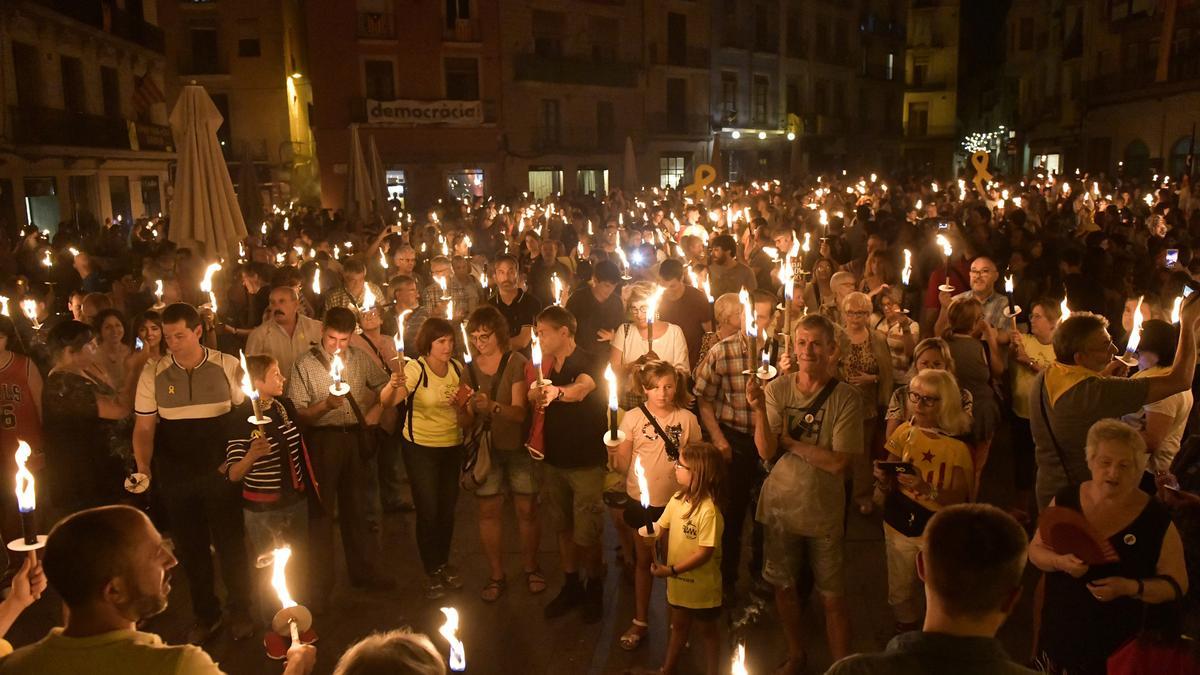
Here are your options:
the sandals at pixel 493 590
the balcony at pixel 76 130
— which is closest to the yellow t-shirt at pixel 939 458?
the sandals at pixel 493 590

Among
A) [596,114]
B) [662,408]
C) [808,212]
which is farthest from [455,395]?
[596,114]

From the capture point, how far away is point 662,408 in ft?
16.8

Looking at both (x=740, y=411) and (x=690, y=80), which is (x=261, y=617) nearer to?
(x=740, y=411)

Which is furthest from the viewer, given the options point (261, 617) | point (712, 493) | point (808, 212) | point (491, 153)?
point (491, 153)

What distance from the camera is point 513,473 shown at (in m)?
5.79

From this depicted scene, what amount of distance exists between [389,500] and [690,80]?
37767 millimetres

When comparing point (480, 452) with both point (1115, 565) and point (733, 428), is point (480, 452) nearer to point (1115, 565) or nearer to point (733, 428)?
point (733, 428)

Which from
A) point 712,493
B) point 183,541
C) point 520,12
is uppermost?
point 520,12

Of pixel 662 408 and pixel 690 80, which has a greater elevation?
pixel 690 80

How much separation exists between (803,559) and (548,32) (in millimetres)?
35353

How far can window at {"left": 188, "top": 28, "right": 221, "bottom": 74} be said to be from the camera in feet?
127

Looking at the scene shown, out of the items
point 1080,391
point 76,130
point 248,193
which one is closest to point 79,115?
point 76,130

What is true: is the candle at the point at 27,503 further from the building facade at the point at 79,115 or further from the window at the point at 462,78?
the window at the point at 462,78

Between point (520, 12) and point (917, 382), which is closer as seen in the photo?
point (917, 382)
